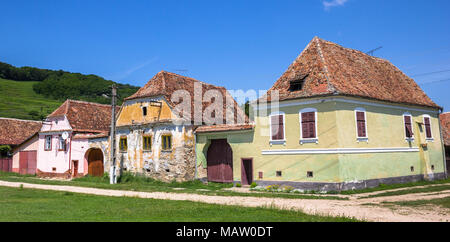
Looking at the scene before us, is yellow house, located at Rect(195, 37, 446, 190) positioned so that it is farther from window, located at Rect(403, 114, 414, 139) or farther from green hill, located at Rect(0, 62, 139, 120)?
green hill, located at Rect(0, 62, 139, 120)

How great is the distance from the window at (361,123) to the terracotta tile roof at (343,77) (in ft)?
3.08

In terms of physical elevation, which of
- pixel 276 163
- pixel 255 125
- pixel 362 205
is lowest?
pixel 362 205

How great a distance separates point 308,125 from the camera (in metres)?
18.4

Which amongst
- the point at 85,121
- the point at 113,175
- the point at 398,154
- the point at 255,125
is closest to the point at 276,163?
the point at 255,125

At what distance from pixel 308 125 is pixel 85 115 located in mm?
22295

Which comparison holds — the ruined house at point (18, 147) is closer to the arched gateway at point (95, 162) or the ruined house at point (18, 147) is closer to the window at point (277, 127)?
the arched gateway at point (95, 162)

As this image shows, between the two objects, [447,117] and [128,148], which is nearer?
[128,148]

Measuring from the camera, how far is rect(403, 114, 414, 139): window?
2183 cm

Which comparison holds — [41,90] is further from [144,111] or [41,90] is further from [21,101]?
[144,111]

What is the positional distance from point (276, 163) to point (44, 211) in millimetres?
12056

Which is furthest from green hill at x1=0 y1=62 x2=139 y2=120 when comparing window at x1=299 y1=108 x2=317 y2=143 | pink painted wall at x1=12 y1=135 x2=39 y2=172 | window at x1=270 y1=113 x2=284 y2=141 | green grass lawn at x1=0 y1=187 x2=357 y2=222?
green grass lawn at x1=0 y1=187 x2=357 y2=222

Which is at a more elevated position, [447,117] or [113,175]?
[447,117]
